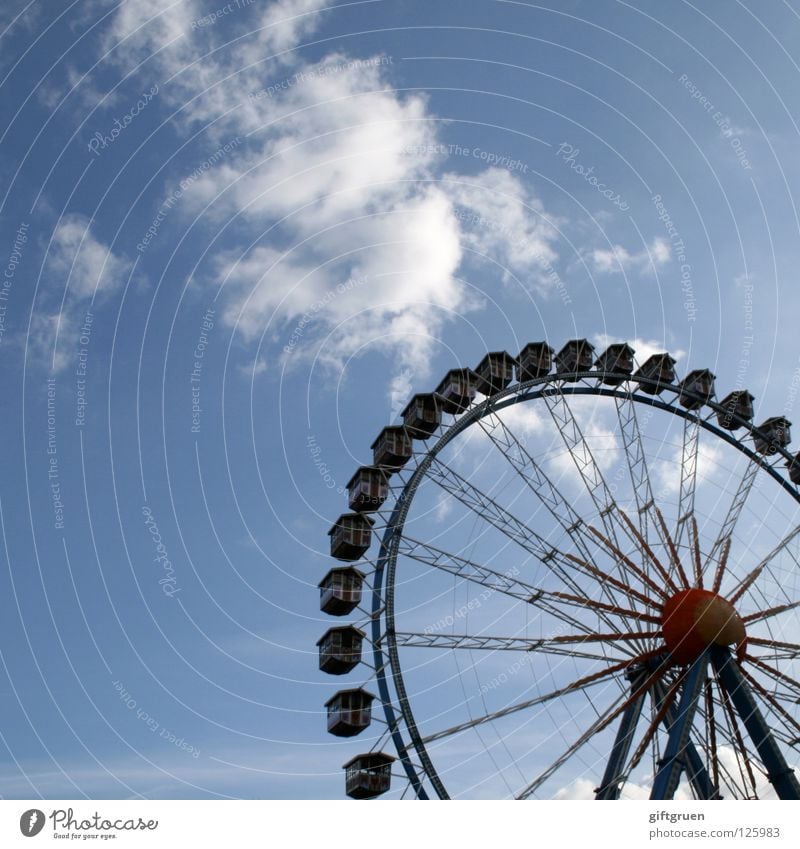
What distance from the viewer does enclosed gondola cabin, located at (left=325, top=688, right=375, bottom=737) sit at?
26.2m

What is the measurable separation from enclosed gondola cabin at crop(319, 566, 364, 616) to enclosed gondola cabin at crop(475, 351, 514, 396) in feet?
24.4

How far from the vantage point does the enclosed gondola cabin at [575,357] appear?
32500 mm

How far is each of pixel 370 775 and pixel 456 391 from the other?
38.4ft

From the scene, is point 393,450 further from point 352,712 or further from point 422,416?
point 352,712

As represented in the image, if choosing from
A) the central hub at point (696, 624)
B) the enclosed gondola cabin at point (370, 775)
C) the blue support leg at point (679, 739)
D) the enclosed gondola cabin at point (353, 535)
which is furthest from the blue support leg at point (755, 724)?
the enclosed gondola cabin at point (353, 535)

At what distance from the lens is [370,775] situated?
2508 centimetres

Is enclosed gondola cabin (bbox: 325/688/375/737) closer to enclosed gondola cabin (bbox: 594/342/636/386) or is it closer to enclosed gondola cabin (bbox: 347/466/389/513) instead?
enclosed gondola cabin (bbox: 347/466/389/513)

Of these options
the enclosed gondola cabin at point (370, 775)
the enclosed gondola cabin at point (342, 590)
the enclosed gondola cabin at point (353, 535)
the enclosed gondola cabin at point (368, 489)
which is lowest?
the enclosed gondola cabin at point (370, 775)

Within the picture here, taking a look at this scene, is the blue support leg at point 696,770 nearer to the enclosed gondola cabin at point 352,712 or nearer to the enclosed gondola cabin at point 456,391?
the enclosed gondola cabin at point 352,712

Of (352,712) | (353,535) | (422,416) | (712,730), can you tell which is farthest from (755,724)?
(422,416)

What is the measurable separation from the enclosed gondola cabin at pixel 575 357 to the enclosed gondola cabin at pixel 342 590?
10.2 meters

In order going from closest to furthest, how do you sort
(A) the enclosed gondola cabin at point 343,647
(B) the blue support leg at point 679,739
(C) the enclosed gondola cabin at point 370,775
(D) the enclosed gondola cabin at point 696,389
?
(B) the blue support leg at point 679,739
(C) the enclosed gondola cabin at point 370,775
(A) the enclosed gondola cabin at point 343,647
(D) the enclosed gondola cabin at point 696,389
